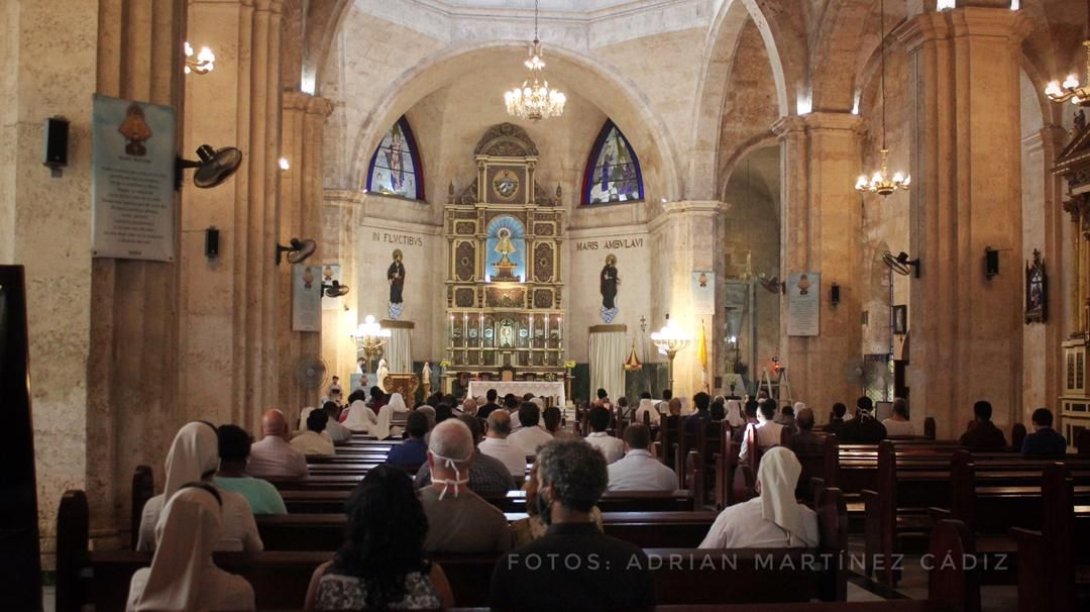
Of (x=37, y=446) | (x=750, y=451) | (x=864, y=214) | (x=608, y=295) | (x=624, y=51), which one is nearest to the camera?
(x=37, y=446)

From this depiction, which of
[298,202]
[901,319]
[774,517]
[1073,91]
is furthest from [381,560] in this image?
[901,319]

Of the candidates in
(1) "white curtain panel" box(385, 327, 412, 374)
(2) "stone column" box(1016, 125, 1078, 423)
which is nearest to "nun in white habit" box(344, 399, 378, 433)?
(2) "stone column" box(1016, 125, 1078, 423)

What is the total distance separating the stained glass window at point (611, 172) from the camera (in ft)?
107

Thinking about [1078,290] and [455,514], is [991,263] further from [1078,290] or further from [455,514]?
[455,514]

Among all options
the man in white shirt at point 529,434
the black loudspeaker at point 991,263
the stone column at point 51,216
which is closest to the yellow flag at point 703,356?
the black loudspeaker at point 991,263

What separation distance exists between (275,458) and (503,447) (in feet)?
5.35

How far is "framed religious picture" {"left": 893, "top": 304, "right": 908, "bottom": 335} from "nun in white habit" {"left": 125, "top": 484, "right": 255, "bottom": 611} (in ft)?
72.3

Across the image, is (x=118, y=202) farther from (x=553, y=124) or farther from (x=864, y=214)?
(x=553, y=124)

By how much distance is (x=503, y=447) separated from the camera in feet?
27.4

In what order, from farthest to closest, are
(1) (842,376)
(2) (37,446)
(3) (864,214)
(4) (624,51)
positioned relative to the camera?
(4) (624,51)
(3) (864,214)
(1) (842,376)
(2) (37,446)

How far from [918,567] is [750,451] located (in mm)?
2483

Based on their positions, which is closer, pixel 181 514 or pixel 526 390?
pixel 181 514

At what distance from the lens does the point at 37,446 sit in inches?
274

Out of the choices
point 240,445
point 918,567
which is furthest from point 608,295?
point 240,445
